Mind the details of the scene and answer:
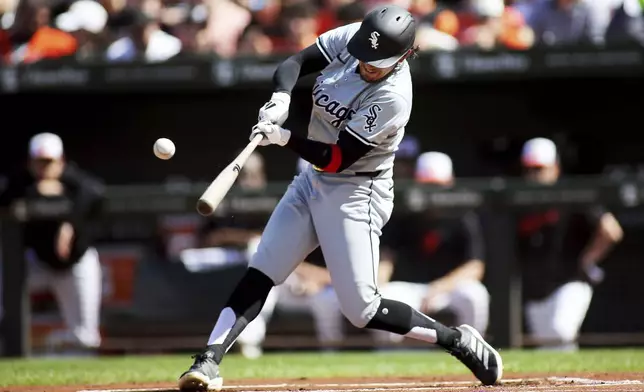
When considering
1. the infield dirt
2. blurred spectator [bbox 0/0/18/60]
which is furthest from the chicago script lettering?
blurred spectator [bbox 0/0/18/60]

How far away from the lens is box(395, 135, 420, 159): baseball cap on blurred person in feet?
28.5

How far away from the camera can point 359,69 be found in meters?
4.98

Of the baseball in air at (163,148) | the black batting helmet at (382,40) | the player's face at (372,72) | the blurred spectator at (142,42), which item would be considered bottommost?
the baseball in air at (163,148)

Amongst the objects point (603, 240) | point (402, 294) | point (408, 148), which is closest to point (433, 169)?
point (408, 148)

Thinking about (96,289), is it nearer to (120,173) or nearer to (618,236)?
(120,173)

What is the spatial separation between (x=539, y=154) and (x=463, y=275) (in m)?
1.04

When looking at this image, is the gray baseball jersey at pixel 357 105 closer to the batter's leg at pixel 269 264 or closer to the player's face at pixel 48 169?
the batter's leg at pixel 269 264

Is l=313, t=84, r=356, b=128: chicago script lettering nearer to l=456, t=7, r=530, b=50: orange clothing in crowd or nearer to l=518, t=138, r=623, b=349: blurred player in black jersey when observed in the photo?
l=518, t=138, r=623, b=349: blurred player in black jersey

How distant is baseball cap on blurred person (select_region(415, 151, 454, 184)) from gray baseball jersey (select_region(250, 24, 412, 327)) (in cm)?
318

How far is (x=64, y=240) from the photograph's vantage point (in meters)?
8.34

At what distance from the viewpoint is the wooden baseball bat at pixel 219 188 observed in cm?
423

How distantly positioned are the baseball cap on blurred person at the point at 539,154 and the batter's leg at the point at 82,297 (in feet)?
10.5

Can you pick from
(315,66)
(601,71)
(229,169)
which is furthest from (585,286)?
(229,169)

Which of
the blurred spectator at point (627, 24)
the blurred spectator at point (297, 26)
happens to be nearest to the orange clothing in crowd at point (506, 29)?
the blurred spectator at point (627, 24)
